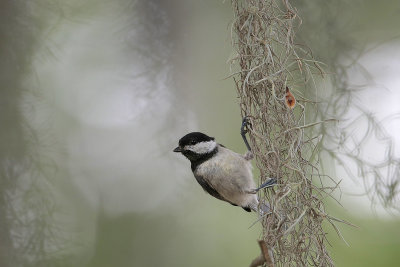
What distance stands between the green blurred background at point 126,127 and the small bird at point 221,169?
29.6 inches

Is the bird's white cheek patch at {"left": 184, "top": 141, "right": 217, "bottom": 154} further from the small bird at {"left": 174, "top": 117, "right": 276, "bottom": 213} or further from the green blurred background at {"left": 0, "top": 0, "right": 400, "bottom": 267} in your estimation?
the green blurred background at {"left": 0, "top": 0, "right": 400, "bottom": 267}

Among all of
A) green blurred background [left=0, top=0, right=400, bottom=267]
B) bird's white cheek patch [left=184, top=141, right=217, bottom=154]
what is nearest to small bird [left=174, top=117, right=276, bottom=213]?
bird's white cheek patch [left=184, top=141, right=217, bottom=154]

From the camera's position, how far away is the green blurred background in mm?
2330

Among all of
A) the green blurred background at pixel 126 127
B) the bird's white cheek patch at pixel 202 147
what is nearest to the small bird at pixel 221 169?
the bird's white cheek patch at pixel 202 147

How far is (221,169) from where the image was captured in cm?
165

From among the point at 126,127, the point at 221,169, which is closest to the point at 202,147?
the point at 221,169

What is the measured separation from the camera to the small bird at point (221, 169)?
1633 millimetres

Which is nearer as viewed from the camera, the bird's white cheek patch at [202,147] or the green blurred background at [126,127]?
the bird's white cheek patch at [202,147]

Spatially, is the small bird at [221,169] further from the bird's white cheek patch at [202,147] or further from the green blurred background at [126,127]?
the green blurred background at [126,127]

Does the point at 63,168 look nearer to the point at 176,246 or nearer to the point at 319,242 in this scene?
the point at 176,246

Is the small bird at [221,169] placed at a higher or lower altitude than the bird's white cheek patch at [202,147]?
lower

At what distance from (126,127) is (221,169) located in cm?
137

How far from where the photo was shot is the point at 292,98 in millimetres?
1341

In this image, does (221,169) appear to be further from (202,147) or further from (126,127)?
(126,127)
